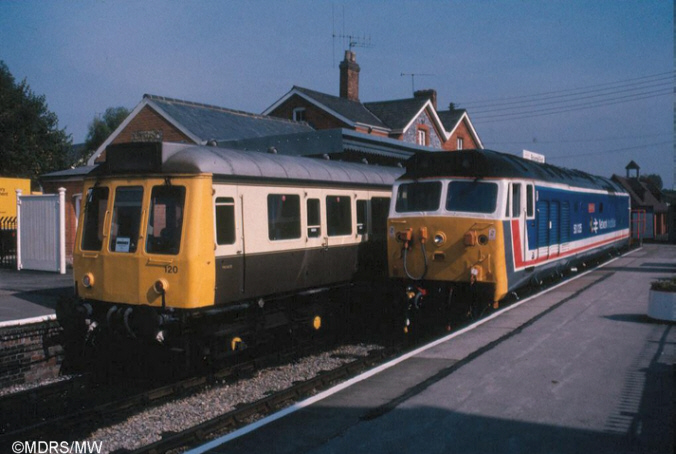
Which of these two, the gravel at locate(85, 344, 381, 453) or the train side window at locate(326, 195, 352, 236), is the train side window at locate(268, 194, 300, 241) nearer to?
the train side window at locate(326, 195, 352, 236)

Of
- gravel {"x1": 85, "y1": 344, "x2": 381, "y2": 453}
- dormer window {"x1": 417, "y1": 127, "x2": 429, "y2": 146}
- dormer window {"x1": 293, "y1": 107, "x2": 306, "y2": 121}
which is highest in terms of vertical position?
dormer window {"x1": 293, "y1": 107, "x2": 306, "y2": 121}

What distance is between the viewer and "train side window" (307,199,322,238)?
10.0m

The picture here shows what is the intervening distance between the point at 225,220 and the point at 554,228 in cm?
756

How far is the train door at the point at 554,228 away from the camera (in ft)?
40.9

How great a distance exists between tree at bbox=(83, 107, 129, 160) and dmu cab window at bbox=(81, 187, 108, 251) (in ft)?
174

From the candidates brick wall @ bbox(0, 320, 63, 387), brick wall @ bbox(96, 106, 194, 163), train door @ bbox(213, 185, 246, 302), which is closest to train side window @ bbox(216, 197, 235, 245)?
train door @ bbox(213, 185, 246, 302)

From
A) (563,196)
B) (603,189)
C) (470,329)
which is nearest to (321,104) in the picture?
(603,189)

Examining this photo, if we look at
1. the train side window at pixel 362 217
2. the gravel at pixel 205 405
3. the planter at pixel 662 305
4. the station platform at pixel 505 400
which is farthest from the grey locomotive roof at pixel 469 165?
the gravel at pixel 205 405

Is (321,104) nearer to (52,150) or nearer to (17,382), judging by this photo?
(52,150)

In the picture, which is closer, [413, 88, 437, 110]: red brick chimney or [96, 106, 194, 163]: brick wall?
[96, 106, 194, 163]: brick wall

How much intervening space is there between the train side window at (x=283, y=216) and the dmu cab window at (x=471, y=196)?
2.57m

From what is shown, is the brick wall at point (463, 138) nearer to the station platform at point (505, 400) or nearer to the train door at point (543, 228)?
the train door at point (543, 228)

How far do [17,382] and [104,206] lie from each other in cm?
317

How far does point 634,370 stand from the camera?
24.4ft
